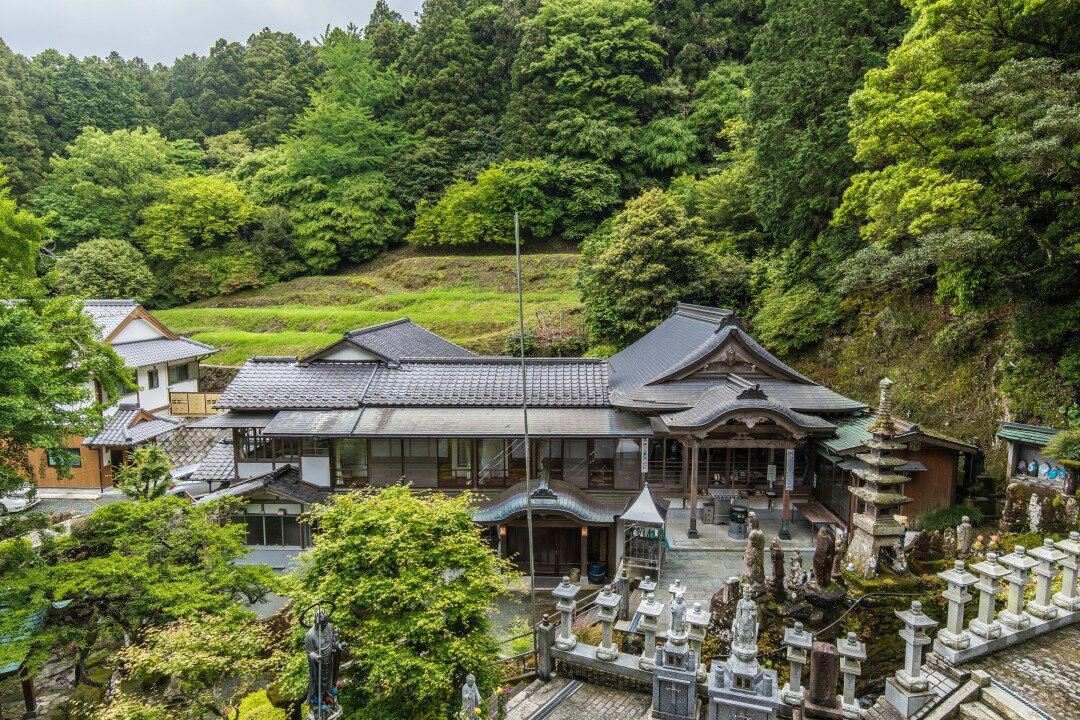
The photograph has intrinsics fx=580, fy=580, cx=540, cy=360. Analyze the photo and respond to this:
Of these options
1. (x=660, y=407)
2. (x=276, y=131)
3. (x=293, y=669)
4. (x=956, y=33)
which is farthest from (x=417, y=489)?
(x=276, y=131)

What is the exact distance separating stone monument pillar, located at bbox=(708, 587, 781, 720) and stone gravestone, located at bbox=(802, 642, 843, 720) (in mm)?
934

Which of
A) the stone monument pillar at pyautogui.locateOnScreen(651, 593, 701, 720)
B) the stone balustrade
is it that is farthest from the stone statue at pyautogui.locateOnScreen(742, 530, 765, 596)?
the stone balustrade

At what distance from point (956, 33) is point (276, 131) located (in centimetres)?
5466

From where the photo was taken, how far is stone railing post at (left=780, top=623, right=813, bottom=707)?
309 inches

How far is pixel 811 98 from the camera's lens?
77.6 ft

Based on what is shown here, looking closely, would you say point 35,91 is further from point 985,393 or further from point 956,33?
point 985,393

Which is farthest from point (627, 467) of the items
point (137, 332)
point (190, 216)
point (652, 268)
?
point (190, 216)

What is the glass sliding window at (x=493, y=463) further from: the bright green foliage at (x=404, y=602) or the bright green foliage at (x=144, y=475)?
the bright green foliage at (x=404, y=602)

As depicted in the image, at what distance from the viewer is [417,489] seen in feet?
55.9

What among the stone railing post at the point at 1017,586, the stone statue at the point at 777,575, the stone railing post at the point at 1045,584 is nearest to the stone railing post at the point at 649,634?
the stone statue at the point at 777,575

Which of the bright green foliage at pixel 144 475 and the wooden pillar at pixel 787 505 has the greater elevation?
the bright green foliage at pixel 144 475

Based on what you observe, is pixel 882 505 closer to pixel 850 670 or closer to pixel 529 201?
pixel 850 670

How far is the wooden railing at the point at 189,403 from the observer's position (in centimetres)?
2936

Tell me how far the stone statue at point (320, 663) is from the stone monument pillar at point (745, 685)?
4.69 meters
